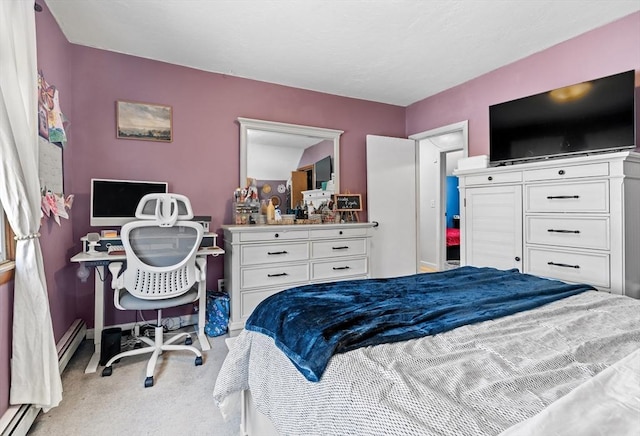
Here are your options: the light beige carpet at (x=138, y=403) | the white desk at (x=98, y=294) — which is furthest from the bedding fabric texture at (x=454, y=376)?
the white desk at (x=98, y=294)

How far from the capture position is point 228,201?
340 cm

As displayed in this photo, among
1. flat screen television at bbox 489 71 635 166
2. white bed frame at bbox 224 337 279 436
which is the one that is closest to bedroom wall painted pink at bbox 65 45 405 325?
flat screen television at bbox 489 71 635 166

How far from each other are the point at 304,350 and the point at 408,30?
2.56 meters

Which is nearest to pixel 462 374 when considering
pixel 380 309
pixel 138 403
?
pixel 380 309

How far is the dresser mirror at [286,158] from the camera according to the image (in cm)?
350

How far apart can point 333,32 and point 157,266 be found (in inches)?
87.0

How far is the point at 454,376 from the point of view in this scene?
80 centimetres

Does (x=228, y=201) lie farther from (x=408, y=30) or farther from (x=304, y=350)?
(x=304, y=350)

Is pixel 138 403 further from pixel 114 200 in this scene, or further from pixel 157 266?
pixel 114 200

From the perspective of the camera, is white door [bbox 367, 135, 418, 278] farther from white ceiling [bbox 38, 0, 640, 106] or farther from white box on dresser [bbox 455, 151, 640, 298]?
white box on dresser [bbox 455, 151, 640, 298]

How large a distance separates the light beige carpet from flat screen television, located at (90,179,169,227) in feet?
3.58

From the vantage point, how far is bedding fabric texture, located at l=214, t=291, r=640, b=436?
676 mm

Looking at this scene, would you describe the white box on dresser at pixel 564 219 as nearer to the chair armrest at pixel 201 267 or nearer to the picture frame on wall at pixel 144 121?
the chair armrest at pixel 201 267

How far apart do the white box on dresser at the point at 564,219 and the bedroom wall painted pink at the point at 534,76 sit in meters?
0.81
